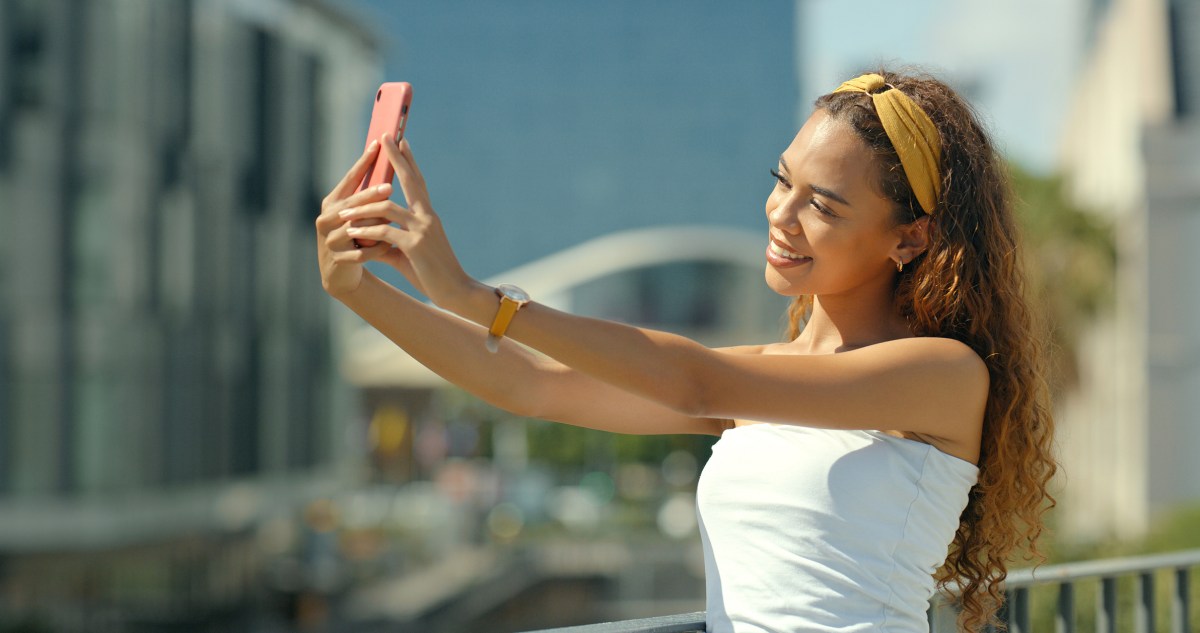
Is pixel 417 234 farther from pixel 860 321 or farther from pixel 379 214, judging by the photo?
pixel 860 321

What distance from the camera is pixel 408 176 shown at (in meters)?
1.86

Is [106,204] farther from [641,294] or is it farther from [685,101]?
[685,101]

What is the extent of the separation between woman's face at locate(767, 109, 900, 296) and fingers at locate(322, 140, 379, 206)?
2.02 ft

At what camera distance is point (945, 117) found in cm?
216

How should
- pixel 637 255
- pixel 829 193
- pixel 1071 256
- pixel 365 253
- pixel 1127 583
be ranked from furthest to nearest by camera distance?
pixel 637 255
pixel 1071 256
pixel 1127 583
pixel 829 193
pixel 365 253

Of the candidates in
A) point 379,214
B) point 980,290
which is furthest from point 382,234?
point 980,290

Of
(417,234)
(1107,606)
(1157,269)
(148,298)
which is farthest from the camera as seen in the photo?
(148,298)

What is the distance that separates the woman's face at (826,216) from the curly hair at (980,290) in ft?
0.09

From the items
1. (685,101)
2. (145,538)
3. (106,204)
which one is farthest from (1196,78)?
(685,101)

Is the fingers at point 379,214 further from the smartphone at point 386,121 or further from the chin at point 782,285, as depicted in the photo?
the chin at point 782,285

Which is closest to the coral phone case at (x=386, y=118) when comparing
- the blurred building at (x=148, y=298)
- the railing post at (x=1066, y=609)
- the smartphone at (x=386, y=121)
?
the smartphone at (x=386, y=121)

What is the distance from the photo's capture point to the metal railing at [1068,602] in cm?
237

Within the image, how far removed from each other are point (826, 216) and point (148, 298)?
875 inches

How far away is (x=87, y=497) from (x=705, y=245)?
41.3 metres
